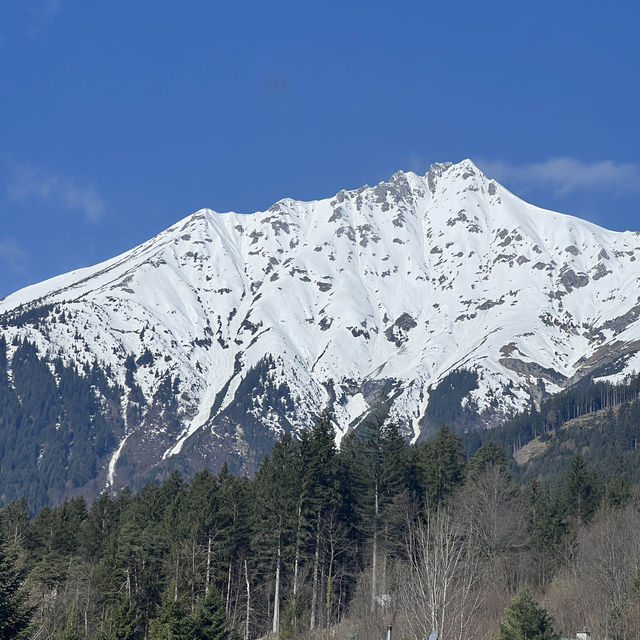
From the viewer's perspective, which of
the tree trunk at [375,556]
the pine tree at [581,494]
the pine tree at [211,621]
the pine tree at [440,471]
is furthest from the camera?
the pine tree at [581,494]

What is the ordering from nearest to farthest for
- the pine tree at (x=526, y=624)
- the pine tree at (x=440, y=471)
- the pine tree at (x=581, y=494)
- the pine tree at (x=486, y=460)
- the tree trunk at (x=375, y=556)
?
the pine tree at (x=526, y=624) → the tree trunk at (x=375, y=556) → the pine tree at (x=440, y=471) → the pine tree at (x=581, y=494) → the pine tree at (x=486, y=460)

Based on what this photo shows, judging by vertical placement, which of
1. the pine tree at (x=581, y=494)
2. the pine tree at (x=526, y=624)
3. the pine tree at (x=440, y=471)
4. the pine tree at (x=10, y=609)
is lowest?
the pine tree at (x=526, y=624)

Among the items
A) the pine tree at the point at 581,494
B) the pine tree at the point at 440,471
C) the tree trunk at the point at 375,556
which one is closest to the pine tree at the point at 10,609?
the tree trunk at the point at 375,556

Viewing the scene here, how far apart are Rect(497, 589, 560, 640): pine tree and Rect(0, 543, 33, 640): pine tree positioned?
2298 centimetres

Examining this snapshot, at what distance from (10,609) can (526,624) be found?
79.6ft

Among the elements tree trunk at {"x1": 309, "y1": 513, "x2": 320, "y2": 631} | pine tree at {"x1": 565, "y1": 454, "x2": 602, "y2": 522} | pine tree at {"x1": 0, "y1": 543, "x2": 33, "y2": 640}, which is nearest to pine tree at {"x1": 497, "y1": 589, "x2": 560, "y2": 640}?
tree trunk at {"x1": 309, "y1": 513, "x2": 320, "y2": 631}

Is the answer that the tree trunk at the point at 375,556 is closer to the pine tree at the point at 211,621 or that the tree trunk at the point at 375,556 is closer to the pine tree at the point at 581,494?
the pine tree at the point at 211,621

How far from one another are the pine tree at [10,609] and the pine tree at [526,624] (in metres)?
23.0

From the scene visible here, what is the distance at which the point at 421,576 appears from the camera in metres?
51.3

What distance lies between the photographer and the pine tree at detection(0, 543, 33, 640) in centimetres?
4303

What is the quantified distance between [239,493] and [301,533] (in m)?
9.19

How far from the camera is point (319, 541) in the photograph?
242 feet

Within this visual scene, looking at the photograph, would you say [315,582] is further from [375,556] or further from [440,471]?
[440,471]

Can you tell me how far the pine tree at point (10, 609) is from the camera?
141 feet
